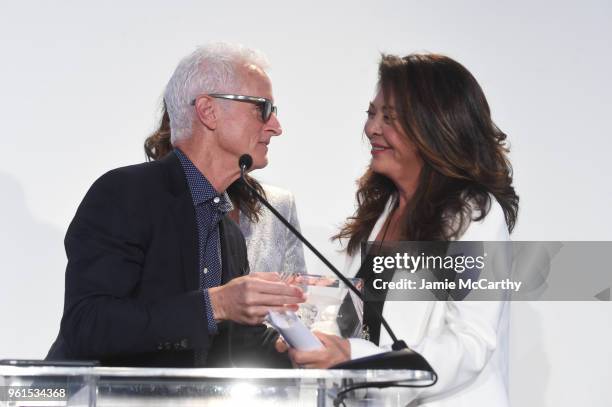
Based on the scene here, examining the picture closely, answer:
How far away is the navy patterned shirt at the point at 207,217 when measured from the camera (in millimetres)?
1983

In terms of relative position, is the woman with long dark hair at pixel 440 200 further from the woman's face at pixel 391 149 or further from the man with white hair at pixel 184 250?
the man with white hair at pixel 184 250

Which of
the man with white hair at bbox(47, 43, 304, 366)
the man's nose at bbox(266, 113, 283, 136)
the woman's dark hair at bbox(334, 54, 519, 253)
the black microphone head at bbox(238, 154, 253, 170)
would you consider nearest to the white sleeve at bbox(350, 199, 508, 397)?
the woman's dark hair at bbox(334, 54, 519, 253)

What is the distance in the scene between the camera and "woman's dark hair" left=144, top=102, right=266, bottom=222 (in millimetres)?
2555

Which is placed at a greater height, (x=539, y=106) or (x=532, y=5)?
(x=532, y=5)

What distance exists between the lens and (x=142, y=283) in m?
1.88

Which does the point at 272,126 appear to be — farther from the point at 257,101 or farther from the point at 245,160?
the point at 245,160

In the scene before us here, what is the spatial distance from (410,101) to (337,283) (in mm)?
620

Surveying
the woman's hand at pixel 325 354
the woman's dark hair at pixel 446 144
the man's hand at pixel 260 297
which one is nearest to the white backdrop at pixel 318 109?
the woman's dark hair at pixel 446 144

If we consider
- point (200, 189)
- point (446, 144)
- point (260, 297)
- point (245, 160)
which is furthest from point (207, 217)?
point (446, 144)

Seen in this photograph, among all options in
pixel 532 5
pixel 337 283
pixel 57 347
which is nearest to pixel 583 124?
pixel 532 5

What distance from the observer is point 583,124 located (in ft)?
10.0

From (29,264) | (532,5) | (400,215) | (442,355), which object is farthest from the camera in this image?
(532,5)

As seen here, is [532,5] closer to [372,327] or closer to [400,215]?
[400,215]

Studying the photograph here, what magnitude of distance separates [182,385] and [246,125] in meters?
0.77
